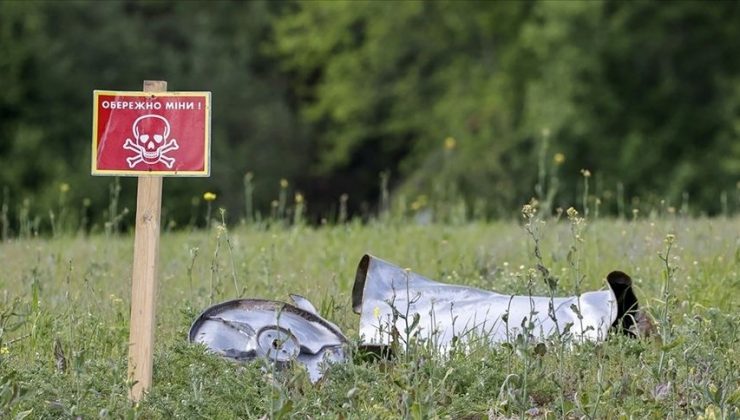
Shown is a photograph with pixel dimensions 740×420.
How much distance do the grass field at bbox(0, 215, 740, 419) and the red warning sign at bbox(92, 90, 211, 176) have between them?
71cm

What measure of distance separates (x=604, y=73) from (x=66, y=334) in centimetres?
1967

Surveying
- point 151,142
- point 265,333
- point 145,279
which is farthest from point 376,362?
point 151,142

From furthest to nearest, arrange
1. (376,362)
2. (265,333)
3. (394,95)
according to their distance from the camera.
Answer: (394,95)
(265,333)
(376,362)

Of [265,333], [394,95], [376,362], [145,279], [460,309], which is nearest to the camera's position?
[145,279]

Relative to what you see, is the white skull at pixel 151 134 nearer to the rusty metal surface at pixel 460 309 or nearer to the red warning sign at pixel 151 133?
the red warning sign at pixel 151 133

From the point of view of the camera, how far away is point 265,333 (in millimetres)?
5656

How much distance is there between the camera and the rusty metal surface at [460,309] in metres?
5.90

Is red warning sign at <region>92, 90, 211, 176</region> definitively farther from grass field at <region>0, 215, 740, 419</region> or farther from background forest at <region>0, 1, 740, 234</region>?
background forest at <region>0, 1, 740, 234</region>

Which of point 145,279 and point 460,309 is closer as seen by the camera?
point 145,279

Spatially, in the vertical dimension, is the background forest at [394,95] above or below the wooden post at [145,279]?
above

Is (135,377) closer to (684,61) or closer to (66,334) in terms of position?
(66,334)

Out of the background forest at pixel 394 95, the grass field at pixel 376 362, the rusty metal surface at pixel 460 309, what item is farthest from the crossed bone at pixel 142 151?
Answer: the background forest at pixel 394 95

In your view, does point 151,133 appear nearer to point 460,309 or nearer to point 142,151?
point 142,151

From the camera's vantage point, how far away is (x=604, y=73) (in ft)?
80.7
